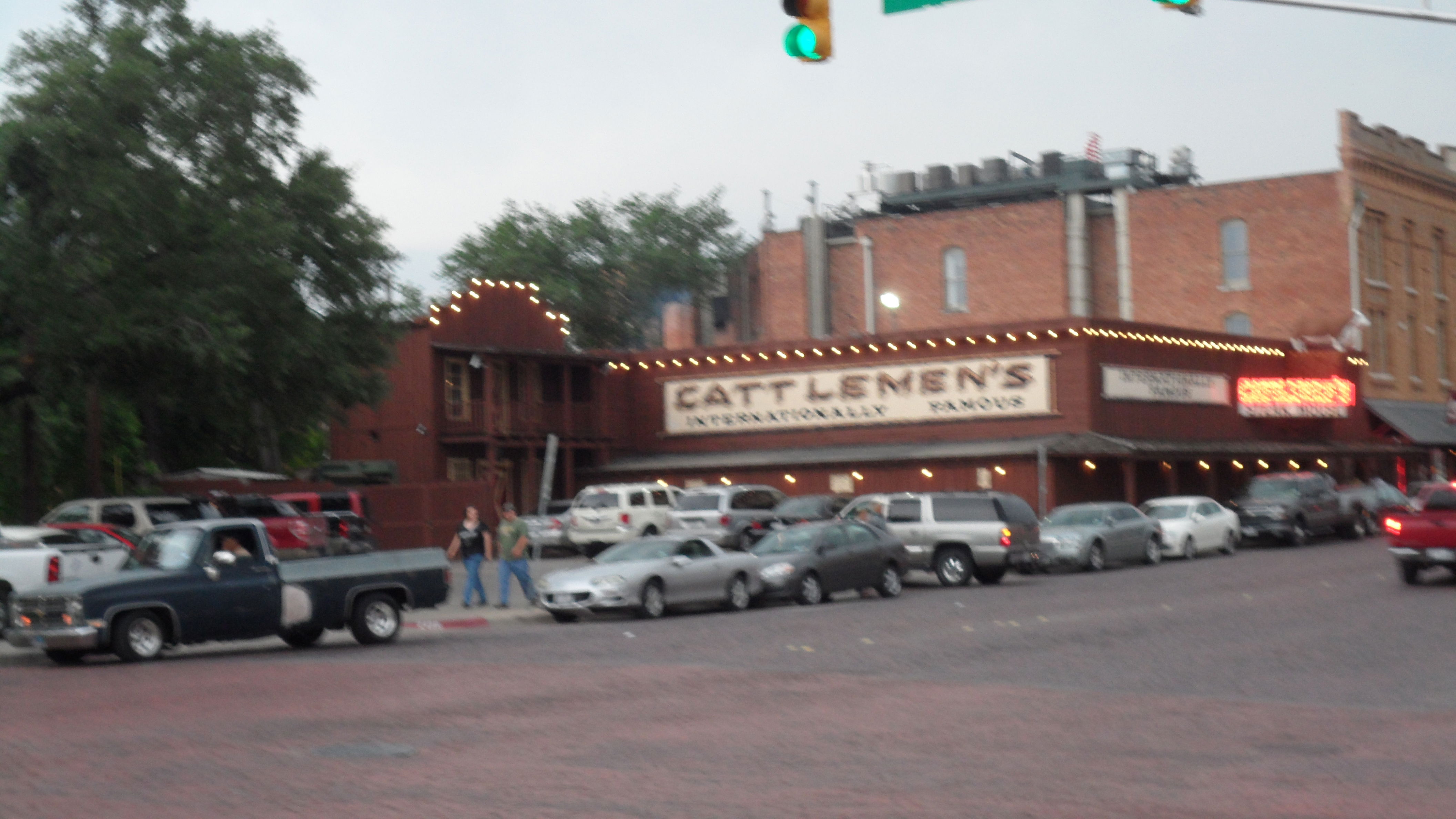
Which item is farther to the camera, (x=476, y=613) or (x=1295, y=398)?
(x=1295, y=398)

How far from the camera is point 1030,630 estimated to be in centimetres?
2078

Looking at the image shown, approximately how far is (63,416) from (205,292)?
33.6ft

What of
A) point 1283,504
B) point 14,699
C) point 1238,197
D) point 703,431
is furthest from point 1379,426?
point 14,699

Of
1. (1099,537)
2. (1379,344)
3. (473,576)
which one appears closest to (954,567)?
(1099,537)

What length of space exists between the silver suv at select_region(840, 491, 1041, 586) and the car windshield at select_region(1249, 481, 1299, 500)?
44.2 feet

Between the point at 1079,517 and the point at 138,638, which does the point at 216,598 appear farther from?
the point at 1079,517

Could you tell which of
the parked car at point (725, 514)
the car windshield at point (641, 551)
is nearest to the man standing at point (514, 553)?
the car windshield at point (641, 551)

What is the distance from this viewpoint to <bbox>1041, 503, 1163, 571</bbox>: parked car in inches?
1361

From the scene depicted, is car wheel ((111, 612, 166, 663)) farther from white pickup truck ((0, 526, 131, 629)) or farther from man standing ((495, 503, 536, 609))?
man standing ((495, 503, 536, 609))

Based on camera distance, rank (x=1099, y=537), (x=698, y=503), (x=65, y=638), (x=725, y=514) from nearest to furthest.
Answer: (x=65, y=638) → (x=1099, y=537) → (x=725, y=514) → (x=698, y=503)

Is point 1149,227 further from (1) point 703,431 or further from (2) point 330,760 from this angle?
(2) point 330,760

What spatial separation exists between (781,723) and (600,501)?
1112 inches

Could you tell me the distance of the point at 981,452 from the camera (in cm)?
4541

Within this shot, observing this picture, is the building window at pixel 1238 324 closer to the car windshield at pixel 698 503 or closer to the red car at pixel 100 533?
the car windshield at pixel 698 503
